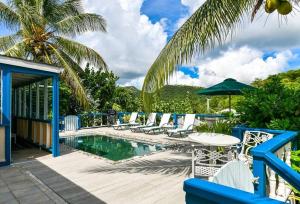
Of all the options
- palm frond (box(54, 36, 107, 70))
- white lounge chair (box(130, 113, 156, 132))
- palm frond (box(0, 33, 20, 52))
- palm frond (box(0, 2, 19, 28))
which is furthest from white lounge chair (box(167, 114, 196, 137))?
palm frond (box(0, 33, 20, 52))

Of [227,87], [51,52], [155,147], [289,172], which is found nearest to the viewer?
[289,172]

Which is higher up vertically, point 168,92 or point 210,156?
point 168,92

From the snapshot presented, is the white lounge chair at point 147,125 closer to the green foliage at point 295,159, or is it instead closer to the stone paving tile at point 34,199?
the stone paving tile at point 34,199

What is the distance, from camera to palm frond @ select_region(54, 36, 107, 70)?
12922 millimetres

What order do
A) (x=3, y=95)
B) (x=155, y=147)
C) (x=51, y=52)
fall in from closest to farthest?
(x=3, y=95) < (x=155, y=147) < (x=51, y=52)

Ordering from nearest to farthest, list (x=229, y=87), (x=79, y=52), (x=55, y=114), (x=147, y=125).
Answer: (x=55, y=114) → (x=229, y=87) → (x=79, y=52) → (x=147, y=125)

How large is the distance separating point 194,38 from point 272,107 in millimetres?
2195

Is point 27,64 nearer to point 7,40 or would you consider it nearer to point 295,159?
point 295,159

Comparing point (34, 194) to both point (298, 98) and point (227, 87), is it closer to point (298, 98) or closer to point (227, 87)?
point (298, 98)

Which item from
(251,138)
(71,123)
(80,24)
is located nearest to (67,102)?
(71,123)

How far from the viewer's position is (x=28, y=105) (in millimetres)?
10039

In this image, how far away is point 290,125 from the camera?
4625mm

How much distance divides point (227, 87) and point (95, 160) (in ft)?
16.0

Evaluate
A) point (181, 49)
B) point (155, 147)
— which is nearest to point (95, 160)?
point (155, 147)
